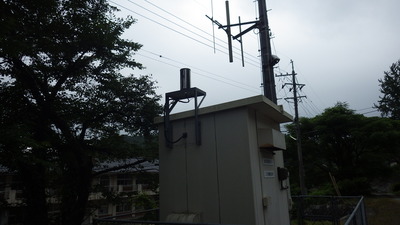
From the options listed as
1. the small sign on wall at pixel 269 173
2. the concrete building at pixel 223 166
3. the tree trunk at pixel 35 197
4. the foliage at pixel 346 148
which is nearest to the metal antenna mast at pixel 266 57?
the concrete building at pixel 223 166

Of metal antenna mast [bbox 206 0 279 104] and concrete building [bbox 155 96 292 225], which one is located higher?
Answer: metal antenna mast [bbox 206 0 279 104]

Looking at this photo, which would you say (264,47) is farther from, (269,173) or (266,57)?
(269,173)

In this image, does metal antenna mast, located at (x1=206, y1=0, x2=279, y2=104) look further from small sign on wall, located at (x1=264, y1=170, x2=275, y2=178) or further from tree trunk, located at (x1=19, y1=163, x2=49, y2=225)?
tree trunk, located at (x1=19, y1=163, x2=49, y2=225)

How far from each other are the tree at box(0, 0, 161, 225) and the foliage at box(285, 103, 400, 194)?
782 inches

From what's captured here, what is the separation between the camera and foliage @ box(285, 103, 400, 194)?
23203 millimetres

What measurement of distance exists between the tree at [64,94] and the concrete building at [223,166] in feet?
9.00

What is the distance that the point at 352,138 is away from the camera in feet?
82.8

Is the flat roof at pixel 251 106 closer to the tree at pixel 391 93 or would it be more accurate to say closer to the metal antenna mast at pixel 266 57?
the metal antenna mast at pixel 266 57

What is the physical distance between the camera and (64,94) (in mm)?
8922

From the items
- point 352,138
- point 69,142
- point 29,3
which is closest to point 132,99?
point 69,142

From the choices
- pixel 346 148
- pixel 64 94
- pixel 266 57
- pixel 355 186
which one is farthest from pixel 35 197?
pixel 346 148

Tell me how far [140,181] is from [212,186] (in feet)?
17.5

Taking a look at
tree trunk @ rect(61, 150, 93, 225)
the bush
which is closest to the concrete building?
tree trunk @ rect(61, 150, 93, 225)

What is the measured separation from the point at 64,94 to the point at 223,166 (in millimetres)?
5547
